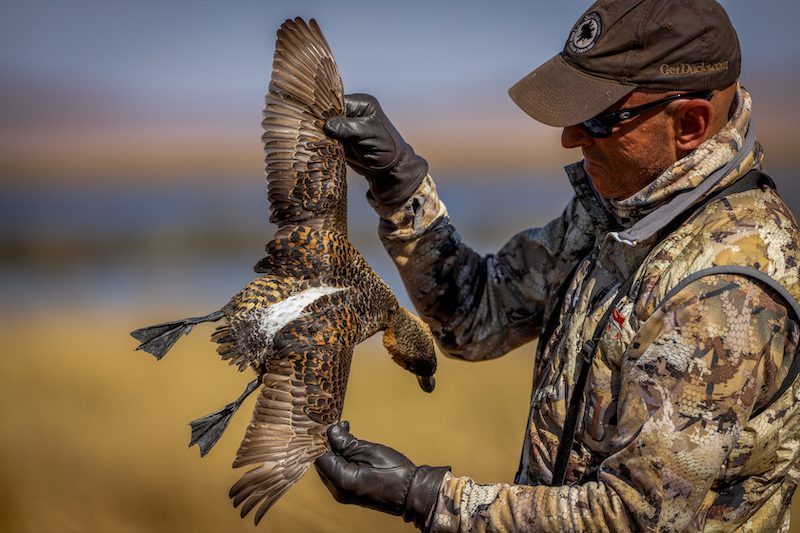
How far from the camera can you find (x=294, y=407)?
9.59 feet

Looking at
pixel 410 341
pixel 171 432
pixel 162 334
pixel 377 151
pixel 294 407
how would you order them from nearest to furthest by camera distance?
pixel 294 407 → pixel 377 151 → pixel 162 334 → pixel 410 341 → pixel 171 432

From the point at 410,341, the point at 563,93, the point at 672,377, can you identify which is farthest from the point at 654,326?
the point at 410,341

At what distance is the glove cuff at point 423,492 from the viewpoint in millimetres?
2375

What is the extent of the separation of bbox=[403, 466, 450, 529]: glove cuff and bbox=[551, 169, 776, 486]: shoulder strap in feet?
1.10

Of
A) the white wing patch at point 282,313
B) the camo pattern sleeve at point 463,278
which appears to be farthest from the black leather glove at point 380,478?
the camo pattern sleeve at point 463,278

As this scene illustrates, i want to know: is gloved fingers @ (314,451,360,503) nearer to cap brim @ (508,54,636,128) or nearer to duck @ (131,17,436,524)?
duck @ (131,17,436,524)

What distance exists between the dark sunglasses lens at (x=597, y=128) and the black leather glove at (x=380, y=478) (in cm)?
100

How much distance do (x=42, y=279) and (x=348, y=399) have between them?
9.24m

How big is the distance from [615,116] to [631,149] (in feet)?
0.34

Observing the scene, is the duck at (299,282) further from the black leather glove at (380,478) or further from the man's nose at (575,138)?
the man's nose at (575,138)

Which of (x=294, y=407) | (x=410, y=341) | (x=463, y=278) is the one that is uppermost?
(x=463, y=278)

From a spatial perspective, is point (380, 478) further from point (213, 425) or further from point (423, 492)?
point (213, 425)

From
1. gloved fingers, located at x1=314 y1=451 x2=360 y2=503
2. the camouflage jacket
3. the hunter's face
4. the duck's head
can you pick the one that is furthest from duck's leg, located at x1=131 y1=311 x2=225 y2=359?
the hunter's face

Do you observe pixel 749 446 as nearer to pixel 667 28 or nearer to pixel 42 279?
pixel 667 28
